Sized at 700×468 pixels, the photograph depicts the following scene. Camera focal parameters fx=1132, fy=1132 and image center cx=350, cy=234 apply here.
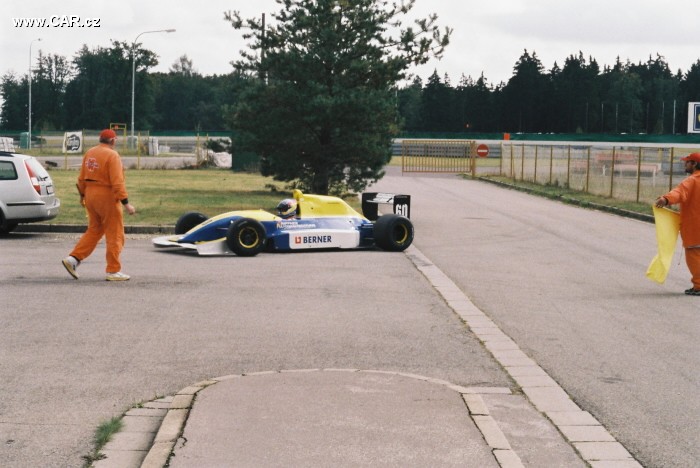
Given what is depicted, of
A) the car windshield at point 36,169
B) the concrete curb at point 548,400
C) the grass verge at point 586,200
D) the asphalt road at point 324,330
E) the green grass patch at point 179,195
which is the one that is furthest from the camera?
the grass verge at point 586,200

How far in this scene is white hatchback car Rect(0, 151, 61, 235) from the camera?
18547 mm

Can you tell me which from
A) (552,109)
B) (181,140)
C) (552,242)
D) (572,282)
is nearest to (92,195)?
(572,282)

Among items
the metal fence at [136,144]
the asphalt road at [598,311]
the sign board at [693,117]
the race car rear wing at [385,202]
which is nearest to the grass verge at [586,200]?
the asphalt road at [598,311]

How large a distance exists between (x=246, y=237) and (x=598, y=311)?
6150 millimetres

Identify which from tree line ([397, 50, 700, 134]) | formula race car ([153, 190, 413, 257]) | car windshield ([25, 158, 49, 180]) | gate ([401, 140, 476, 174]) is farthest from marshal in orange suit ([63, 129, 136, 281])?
tree line ([397, 50, 700, 134])

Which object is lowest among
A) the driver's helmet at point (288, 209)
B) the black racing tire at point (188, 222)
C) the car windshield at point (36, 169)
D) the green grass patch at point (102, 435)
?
the green grass patch at point (102, 435)

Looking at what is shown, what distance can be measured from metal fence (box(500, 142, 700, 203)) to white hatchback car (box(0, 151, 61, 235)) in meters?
17.5

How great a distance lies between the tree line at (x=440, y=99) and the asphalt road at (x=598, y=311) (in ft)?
264

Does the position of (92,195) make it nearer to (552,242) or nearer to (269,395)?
(269,395)

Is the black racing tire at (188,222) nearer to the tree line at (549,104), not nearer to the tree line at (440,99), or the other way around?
the tree line at (440,99)

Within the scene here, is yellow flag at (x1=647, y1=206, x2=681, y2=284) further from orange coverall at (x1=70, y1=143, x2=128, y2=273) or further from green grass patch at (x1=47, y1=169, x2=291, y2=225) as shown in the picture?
green grass patch at (x1=47, y1=169, x2=291, y2=225)

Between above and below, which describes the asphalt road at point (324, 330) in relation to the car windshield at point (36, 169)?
below

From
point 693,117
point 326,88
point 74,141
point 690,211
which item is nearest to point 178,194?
point 326,88

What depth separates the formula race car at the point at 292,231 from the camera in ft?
51.6
